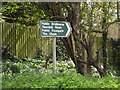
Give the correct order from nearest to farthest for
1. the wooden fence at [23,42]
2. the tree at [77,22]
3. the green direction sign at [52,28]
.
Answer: the green direction sign at [52,28] → the tree at [77,22] → the wooden fence at [23,42]

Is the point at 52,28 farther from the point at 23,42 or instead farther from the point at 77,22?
the point at 23,42

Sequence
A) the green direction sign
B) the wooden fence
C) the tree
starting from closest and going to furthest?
the green direction sign < the tree < the wooden fence

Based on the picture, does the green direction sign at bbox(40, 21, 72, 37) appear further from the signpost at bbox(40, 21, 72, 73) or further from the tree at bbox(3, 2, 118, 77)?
the tree at bbox(3, 2, 118, 77)

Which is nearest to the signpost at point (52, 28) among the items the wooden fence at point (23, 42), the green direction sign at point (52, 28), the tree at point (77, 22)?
the green direction sign at point (52, 28)

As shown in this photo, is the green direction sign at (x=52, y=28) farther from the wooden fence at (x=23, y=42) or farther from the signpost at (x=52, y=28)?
the wooden fence at (x=23, y=42)

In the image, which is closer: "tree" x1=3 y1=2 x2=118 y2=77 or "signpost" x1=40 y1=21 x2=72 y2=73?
"signpost" x1=40 y1=21 x2=72 y2=73

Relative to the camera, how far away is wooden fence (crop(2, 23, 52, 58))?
12.7 meters

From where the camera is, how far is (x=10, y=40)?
12906 millimetres

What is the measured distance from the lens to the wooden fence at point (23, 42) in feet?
41.7

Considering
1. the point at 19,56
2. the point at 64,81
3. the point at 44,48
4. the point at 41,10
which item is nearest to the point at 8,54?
the point at 19,56

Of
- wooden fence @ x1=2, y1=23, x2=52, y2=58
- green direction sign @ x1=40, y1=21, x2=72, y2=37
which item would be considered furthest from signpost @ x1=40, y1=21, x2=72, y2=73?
wooden fence @ x1=2, y1=23, x2=52, y2=58

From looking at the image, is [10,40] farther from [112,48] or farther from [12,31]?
[112,48]

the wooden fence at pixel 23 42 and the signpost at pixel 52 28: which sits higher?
the signpost at pixel 52 28

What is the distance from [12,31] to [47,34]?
27.5 ft
